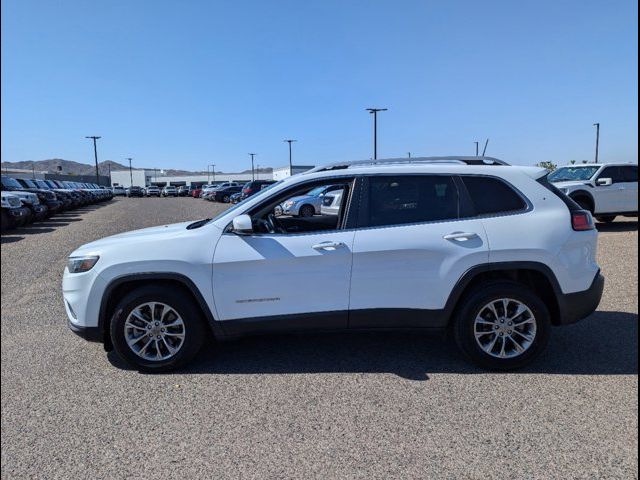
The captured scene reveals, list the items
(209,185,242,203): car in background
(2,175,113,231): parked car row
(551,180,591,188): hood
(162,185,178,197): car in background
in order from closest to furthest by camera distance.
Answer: (551,180,591,188): hood → (2,175,113,231): parked car row → (209,185,242,203): car in background → (162,185,178,197): car in background

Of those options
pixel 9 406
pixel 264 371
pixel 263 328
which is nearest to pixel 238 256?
pixel 263 328

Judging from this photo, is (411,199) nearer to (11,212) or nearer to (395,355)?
(395,355)

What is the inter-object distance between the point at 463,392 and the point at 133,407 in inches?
96.7

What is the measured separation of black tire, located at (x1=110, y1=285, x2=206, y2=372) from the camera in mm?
3842

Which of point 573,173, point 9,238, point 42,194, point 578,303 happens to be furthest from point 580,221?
point 42,194

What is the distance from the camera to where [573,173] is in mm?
13992

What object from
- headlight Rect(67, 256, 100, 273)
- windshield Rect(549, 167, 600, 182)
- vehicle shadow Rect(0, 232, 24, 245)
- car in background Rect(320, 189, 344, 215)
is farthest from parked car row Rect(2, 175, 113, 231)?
windshield Rect(549, 167, 600, 182)

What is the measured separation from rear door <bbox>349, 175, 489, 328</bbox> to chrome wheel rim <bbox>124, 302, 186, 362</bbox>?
1.49 meters

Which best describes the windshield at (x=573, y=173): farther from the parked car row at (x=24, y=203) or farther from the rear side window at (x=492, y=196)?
the parked car row at (x=24, y=203)

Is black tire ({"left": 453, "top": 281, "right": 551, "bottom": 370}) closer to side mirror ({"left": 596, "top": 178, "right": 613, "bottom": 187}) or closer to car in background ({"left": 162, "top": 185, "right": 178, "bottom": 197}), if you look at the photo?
side mirror ({"left": 596, "top": 178, "right": 613, "bottom": 187})

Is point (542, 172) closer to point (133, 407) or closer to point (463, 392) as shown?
point (463, 392)

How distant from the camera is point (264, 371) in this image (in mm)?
3920

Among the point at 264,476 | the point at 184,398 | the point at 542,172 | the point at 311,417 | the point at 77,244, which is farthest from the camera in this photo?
the point at 77,244

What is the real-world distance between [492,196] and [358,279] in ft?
4.61
